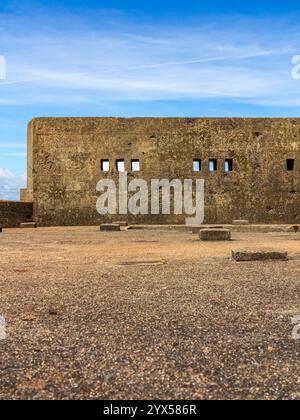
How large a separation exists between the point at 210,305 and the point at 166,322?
2.70 feet

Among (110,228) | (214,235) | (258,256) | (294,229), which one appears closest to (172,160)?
(110,228)

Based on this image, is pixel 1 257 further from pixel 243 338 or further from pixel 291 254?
pixel 243 338

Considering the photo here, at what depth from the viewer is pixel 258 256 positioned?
862 cm

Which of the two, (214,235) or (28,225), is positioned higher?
(214,235)

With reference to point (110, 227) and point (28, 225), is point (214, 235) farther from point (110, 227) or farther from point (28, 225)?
point (28, 225)

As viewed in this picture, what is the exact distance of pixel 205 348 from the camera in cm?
354

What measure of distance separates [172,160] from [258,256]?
15261 millimetres

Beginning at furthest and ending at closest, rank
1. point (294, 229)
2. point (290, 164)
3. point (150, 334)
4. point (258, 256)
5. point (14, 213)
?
1. point (290, 164)
2. point (14, 213)
3. point (294, 229)
4. point (258, 256)
5. point (150, 334)

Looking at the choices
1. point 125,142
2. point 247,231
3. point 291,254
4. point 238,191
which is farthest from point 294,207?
point 291,254

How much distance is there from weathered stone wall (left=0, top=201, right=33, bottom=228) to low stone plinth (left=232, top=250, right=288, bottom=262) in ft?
52.8

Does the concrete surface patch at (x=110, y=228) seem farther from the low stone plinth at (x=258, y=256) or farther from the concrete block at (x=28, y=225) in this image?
the low stone plinth at (x=258, y=256)

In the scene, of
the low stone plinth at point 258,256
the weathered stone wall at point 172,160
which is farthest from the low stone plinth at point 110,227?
the low stone plinth at point 258,256

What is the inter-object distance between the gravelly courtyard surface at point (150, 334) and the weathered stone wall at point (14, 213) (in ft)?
51.1

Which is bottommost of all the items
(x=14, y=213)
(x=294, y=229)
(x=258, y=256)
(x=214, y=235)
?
(x=294, y=229)
